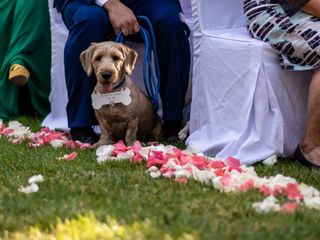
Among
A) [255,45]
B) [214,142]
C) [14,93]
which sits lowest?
[14,93]

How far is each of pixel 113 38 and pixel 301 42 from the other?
126 centimetres

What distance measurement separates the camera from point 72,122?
14.1 ft

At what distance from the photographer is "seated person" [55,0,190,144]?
4156 millimetres

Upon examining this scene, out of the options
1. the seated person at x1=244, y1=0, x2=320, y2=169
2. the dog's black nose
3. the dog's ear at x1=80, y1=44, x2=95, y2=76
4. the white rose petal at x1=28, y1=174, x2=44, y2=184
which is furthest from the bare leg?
the white rose petal at x1=28, y1=174, x2=44, y2=184

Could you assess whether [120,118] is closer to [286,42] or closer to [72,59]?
[72,59]

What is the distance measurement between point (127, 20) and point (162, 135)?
2.41ft

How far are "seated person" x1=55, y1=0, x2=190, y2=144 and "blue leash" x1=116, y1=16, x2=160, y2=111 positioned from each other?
0.04 meters

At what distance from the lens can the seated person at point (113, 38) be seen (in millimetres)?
4156

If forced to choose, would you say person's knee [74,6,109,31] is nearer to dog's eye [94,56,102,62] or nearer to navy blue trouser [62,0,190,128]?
navy blue trouser [62,0,190,128]

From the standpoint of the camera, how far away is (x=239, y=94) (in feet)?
12.3

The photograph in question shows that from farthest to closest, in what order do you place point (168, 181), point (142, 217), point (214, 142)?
point (214, 142) → point (168, 181) → point (142, 217)

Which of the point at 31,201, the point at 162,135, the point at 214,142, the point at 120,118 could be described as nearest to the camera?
the point at 31,201

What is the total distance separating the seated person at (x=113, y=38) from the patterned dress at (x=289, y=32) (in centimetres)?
65

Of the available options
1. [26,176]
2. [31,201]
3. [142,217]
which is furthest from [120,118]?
[142,217]
